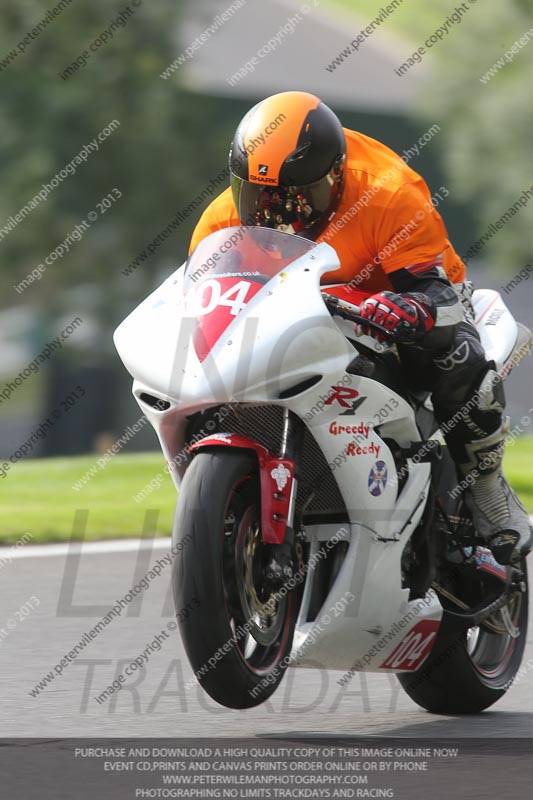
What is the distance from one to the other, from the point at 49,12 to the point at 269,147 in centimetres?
2192

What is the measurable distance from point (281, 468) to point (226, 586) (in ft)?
1.21

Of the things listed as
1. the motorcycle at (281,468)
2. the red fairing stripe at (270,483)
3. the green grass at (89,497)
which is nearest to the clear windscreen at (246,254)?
the motorcycle at (281,468)

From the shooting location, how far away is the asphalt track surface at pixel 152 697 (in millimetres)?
5031

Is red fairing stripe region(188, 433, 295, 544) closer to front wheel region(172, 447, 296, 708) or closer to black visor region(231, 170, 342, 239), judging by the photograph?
front wheel region(172, 447, 296, 708)

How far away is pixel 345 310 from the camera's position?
15.4 ft

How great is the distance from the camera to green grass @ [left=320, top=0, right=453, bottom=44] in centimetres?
3394

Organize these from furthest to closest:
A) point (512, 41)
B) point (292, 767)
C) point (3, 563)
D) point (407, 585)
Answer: point (512, 41) → point (3, 563) → point (407, 585) → point (292, 767)

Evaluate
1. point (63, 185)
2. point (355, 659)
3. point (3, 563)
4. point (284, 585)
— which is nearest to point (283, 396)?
point (284, 585)

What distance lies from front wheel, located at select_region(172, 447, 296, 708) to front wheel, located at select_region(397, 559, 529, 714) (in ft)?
3.12

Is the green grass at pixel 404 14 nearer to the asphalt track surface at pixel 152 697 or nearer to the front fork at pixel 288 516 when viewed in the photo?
the asphalt track surface at pixel 152 697

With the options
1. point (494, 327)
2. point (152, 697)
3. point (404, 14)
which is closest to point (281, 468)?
point (152, 697)

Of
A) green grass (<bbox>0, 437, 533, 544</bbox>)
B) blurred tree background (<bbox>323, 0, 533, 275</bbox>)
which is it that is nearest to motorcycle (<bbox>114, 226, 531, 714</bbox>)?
green grass (<bbox>0, 437, 533, 544</bbox>)

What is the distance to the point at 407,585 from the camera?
16.7 ft

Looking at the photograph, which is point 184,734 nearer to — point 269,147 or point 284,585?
point 284,585
